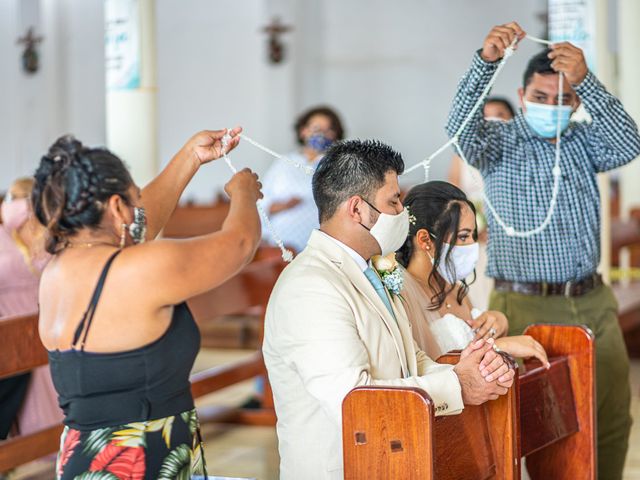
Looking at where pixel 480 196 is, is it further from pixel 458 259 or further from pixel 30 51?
pixel 30 51

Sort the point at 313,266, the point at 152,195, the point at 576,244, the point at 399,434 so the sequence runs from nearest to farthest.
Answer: the point at 399,434, the point at 313,266, the point at 152,195, the point at 576,244

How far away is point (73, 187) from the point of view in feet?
7.49

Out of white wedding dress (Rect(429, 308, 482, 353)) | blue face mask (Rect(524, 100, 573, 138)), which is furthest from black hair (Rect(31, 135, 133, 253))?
blue face mask (Rect(524, 100, 573, 138))

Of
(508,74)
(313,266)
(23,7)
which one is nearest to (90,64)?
(23,7)

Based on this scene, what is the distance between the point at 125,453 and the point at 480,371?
33.3 inches

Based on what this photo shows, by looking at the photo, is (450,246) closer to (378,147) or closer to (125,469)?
(378,147)

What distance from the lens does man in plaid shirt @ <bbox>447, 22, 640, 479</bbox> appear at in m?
3.84

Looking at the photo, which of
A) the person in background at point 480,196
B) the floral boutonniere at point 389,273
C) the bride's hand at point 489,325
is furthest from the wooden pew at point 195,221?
the floral boutonniere at point 389,273

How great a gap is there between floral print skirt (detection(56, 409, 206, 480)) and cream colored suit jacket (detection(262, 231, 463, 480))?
0.34 m

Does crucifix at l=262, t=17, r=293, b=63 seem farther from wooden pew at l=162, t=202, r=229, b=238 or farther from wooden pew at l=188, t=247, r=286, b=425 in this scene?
wooden pew at l=188, t=247, r=286, b=425

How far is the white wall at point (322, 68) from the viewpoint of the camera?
→ 13.0 metres

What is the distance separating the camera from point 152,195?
9.41 feet

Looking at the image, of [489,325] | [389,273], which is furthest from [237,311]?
[389,273]

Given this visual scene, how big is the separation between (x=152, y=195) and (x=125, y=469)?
0.83 metres
